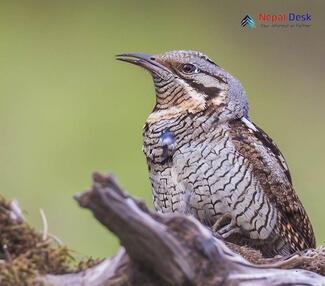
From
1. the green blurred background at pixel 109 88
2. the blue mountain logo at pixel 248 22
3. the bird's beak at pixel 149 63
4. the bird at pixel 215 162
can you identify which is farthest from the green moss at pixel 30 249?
the blue mountain logo at pixel 248 22

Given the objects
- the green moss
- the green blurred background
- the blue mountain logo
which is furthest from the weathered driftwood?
the blue mountain logo

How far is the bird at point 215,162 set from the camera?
358cm

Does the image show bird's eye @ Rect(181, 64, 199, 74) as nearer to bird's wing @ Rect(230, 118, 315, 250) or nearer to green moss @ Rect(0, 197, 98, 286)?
bird's wing @ Rect(230, 118, 315, 250)

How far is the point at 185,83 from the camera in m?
3.82

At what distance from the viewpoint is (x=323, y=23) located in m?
6.74

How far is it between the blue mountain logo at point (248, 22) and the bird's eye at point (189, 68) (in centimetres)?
285

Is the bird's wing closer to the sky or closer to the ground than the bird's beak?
closer to the ground

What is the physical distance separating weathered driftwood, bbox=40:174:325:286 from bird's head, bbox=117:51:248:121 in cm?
124

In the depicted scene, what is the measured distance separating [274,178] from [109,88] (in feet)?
9.26

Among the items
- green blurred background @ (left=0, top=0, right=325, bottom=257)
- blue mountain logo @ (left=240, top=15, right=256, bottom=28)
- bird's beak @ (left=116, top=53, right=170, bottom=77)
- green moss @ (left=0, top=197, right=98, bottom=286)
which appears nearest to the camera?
green moss @ (left=0, top=197, right=98, bottom=286)

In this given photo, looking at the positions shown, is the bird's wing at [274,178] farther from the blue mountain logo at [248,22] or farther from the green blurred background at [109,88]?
the blue mountain logo at [248,22]

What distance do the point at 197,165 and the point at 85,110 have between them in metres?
2.59

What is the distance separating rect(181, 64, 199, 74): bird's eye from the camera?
3.82m

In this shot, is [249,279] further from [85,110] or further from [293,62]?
[293,62]
